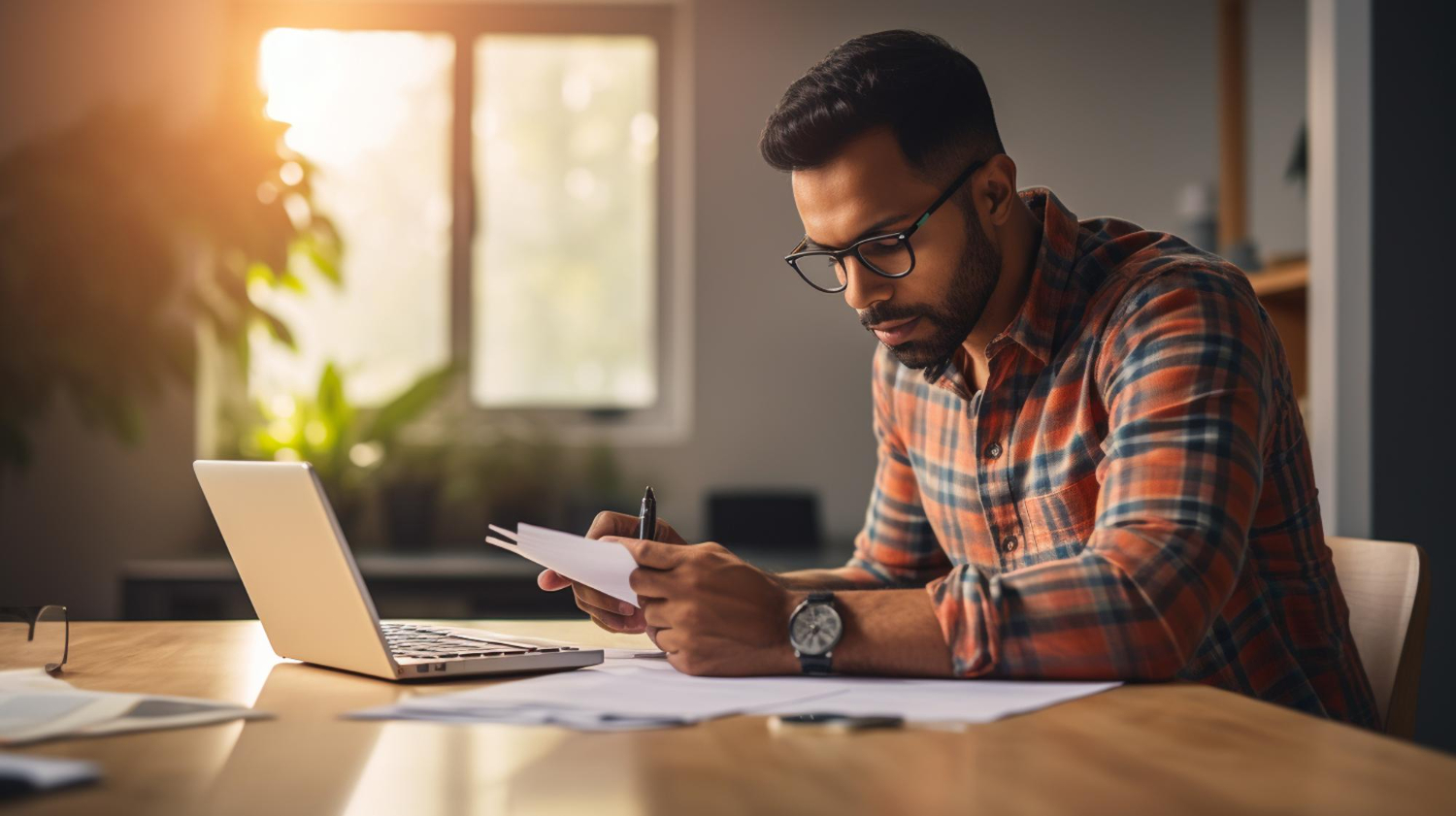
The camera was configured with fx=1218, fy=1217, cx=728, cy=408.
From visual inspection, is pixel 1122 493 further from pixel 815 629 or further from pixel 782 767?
pixel 782 767

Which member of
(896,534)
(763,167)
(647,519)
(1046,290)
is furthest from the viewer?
(763,167)

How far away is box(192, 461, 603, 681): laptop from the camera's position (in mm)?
969

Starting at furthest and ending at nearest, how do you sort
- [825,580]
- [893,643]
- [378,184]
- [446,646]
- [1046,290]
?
[378,184] < [825,580] < [1046,290] < [446,646] < [893,643]

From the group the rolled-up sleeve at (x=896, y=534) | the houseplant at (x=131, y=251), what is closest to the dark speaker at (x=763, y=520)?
the houseplant at (x=131, y=251)

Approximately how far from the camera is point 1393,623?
4.13 feet

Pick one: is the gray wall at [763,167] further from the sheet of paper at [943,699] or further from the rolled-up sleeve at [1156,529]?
the sheet of paper at [943,699]

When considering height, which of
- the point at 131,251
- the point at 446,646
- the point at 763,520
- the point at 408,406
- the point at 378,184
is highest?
the point at 378,184

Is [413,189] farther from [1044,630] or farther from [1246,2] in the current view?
[1044,630]

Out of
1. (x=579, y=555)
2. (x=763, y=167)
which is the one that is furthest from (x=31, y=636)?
(x=763, y=167)

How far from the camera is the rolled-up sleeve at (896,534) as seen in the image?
1631 millimetres

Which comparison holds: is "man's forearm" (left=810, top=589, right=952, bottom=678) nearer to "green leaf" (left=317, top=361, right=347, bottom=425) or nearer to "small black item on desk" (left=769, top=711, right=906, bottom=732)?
"small black item on desk" (left=769, top=711, right=906, bottom=732)

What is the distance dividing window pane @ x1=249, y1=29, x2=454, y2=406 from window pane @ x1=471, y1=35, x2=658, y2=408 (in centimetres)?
14

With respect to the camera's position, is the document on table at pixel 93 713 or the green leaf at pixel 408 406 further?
the green leaf at pixel 408 406

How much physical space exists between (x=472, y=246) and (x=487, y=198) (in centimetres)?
17
